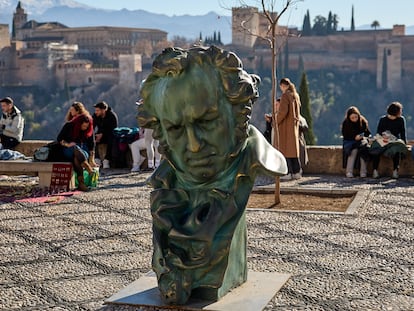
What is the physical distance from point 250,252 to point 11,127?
18.6ft

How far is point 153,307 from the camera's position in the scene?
3.59 meters

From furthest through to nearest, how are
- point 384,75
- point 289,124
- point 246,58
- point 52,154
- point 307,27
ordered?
1. point 307,27
2. point 246,58
3. point 384,75
4. point 289,124
5. point 52,154

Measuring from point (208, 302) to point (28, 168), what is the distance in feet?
16.2

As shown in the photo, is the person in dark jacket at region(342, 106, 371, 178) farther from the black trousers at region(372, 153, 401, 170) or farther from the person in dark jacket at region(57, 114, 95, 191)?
the person in dark jacket at region(57, 114, 95, 191)

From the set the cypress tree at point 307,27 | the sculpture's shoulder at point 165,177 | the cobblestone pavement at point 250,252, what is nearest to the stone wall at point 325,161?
the cobblestone pavement at point 250,252

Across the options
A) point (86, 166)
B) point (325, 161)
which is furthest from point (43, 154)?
point (325, 161)

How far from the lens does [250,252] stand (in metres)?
5.06

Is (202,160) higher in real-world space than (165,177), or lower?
higher

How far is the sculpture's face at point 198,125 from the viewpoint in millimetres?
3508

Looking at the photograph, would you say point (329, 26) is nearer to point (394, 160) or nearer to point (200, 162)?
point (394, 160)

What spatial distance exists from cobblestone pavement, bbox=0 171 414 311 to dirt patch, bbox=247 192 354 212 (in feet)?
0.95

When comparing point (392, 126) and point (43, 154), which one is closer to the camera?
point (43, 154)

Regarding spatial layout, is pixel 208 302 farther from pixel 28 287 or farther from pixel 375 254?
pixel 375 254

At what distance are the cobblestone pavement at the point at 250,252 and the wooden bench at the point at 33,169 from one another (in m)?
Result: 0.61
